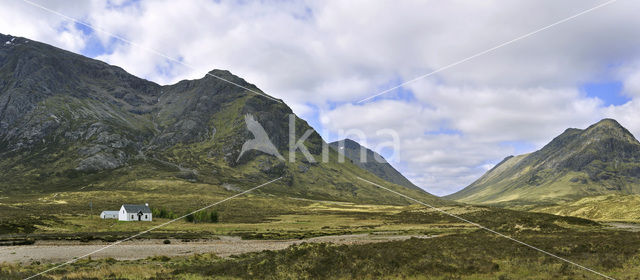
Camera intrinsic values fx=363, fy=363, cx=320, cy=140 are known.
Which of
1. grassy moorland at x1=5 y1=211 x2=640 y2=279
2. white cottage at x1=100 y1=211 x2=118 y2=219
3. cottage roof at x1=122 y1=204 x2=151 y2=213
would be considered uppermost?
cottage roof at x1=122 y1=204 x2=151 y2=213

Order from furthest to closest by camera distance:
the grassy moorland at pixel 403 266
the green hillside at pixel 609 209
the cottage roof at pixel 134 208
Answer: the cottage roof at pixel 134 208
the green hillside at pixel 609 209
the grassy moorland at pixel 403 266

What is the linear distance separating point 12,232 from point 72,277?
59705 mm

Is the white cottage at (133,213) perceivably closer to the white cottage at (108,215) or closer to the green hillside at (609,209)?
the white cottage at (108,215)

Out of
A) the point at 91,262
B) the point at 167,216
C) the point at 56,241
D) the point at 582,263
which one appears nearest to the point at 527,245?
the point at 582,263

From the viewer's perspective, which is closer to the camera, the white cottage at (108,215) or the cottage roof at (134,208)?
the white cottage at (108,215)

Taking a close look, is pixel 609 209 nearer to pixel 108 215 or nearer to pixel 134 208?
pixel 134 208

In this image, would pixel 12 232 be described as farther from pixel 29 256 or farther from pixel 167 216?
pixel 167 216

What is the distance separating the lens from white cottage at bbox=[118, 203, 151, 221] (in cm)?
10870

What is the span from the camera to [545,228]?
64.6 meters

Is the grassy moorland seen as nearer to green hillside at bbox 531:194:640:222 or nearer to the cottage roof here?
the cottage roof

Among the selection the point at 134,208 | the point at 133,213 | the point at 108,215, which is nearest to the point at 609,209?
the point at 133,213

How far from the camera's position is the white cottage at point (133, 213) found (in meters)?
109

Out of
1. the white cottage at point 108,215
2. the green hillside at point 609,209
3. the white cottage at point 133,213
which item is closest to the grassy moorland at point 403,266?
the white cottage at point 133,213

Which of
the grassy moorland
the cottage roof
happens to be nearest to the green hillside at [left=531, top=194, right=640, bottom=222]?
the grassy moorland
